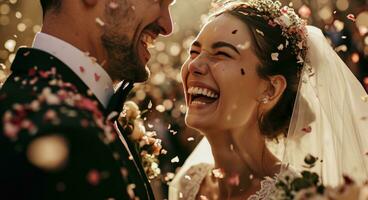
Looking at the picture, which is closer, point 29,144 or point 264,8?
point 29,144

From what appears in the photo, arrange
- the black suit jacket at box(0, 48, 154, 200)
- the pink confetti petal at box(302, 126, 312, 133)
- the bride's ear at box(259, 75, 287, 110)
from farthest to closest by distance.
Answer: the bride's ear at box(259, 75, 287, 110), the pink confetti petal at box(302, 126, 312, 133), the black suit jacket at box(0, 48, 154, 200)

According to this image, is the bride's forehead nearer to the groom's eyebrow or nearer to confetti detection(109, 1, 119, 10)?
the groom's eyebrow

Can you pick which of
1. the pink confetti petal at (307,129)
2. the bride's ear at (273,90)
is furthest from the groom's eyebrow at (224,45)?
the pink confetti petal at (307,129)

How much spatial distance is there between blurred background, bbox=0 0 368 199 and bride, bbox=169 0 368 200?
300 centimetres

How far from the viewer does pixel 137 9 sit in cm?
417

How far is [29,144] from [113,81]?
1.30m

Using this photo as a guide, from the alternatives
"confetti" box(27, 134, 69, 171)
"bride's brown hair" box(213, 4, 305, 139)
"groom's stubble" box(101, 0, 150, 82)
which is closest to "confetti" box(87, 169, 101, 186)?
"confetti" box(27, 134, 69, 171)

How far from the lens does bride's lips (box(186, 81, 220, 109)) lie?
18.5 feet

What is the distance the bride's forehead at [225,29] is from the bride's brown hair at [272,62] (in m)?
0.06

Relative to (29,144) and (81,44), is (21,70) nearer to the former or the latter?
(81,44)

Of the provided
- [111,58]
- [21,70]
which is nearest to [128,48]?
[111,58]

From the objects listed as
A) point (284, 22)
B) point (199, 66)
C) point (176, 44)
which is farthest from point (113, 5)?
point (176, 44)

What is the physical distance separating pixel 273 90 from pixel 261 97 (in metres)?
0.14

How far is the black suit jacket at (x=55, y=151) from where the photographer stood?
2.70 m
